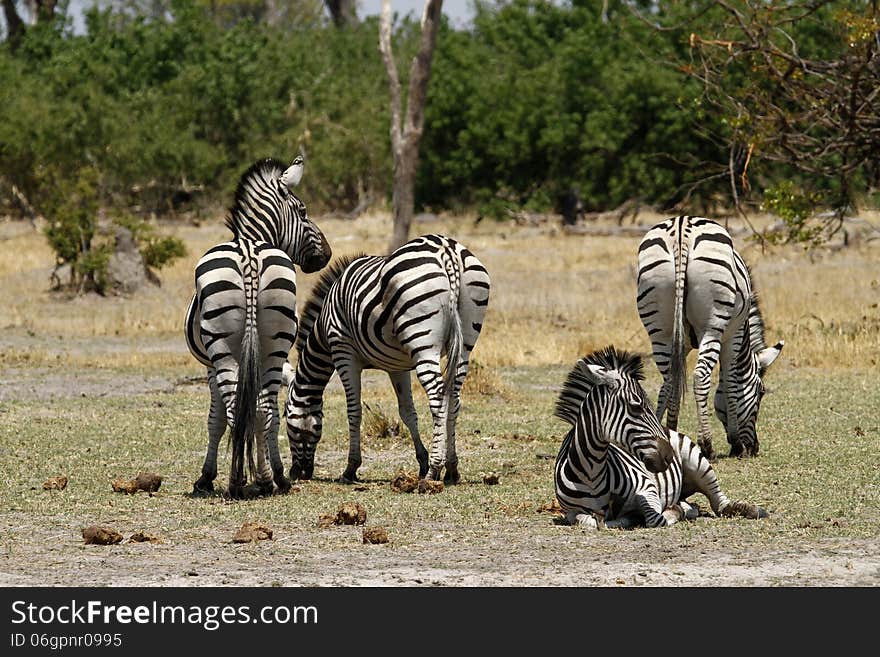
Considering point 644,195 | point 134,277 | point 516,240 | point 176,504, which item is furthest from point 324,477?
point 644,195

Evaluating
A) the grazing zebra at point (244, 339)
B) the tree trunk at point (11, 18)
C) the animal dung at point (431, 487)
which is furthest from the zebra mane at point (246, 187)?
the tree trunk at point (11, 18)

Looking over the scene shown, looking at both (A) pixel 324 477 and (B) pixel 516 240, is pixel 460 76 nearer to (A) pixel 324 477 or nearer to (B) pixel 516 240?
(B) pixel 516 240

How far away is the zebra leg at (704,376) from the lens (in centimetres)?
1149

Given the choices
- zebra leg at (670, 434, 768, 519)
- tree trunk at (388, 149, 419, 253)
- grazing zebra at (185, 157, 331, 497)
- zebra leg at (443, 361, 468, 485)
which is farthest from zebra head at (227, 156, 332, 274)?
tree trunk at (388, 149, 419, 253)

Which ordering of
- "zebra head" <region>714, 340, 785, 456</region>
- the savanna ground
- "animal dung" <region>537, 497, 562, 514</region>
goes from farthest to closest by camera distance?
1. "zebra head" <region>714, 340, 785, 456</region>
2. "animal dung" <region>537, 497, 562, 514</region>
3. the savanna ground

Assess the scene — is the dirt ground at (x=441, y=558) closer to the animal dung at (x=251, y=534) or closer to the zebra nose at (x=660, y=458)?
the animal dung at (x=251, y=534)

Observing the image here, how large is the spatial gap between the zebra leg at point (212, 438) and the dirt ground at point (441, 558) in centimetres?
110

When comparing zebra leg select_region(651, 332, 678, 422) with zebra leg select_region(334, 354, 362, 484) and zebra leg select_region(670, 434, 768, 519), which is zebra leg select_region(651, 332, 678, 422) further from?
zebra leg select_region(670, 434, 768, 519)

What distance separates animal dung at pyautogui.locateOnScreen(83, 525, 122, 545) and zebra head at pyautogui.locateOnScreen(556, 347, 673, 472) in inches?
109

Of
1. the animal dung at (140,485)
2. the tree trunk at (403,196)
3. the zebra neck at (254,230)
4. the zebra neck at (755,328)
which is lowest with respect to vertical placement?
the animal dung at (140,485)

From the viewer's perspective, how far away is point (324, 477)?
11.1 meters

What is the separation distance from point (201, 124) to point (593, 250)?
1570 cm

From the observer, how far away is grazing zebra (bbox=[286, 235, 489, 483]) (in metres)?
10.1

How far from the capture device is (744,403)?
11750 millimetres
